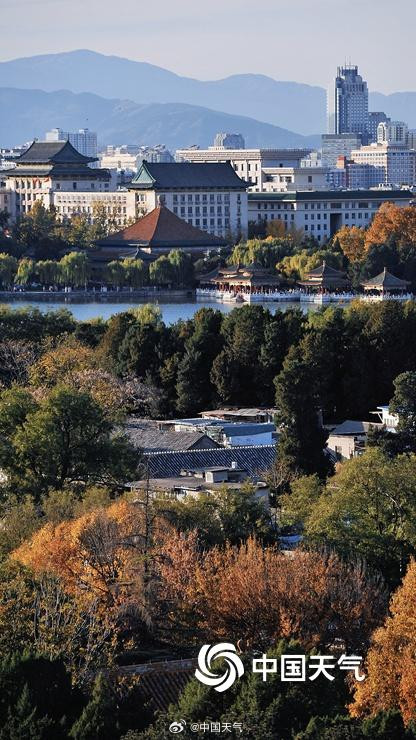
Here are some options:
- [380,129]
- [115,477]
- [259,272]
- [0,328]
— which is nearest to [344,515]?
[115,477]

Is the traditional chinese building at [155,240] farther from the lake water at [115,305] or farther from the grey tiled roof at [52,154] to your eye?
the grey tiled roof at [52,154]

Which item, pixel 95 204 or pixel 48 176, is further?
pixel 48 176

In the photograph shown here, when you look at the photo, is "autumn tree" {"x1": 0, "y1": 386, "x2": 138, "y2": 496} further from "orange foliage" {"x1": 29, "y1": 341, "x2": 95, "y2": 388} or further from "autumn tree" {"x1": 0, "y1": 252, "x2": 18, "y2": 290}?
"autumn tree" {"x1": 0, "y1": 252, "x2": 18, "y2": 290}

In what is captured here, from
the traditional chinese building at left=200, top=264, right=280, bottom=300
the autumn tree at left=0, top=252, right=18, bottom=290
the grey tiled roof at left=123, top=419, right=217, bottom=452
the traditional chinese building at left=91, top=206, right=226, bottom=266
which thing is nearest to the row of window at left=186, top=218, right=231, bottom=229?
the traditional chinese building at left=91, top=206, right=226, bottom=266

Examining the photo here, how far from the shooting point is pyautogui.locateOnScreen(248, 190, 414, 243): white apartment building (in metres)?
65.2

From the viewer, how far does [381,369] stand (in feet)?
80.2

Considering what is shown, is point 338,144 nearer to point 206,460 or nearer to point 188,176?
point 188,176

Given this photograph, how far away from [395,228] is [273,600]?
137 feet

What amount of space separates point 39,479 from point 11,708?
245 inches

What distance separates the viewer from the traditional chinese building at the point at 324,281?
1902 inches

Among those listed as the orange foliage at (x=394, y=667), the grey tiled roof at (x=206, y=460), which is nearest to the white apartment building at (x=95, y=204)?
the grey tiled roof at (x=206, y=460)

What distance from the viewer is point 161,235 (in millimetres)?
58219

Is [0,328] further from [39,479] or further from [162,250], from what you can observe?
[162,250]

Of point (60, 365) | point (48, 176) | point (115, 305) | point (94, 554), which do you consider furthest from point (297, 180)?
point (94, 554)
